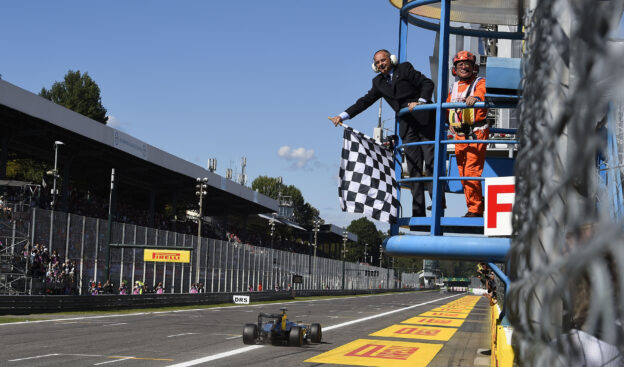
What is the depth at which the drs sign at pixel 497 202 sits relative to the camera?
167 inches

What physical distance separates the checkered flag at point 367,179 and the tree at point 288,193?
113 metres

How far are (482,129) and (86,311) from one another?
25320 millimetres

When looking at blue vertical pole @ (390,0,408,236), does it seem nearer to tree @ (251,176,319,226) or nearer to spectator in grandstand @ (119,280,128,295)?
spectator in grandstand @ (119,280,128,295)

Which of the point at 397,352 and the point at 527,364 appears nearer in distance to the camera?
the point at 527,364

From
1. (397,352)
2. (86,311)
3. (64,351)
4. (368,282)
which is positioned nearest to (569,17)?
(64,351)

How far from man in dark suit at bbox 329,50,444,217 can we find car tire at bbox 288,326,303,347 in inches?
463

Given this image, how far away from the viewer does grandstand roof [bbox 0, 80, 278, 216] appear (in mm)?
32906

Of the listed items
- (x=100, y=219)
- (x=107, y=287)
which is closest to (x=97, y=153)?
(x=100, y=219)

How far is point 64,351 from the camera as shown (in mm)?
14023

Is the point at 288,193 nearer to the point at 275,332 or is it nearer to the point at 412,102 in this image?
the point at 275,332

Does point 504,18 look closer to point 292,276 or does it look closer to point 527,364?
point 527,364

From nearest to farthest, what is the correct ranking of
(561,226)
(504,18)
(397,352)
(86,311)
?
1. (561,226)
2. (504,18)
3. (397,352)
4. (86,311)

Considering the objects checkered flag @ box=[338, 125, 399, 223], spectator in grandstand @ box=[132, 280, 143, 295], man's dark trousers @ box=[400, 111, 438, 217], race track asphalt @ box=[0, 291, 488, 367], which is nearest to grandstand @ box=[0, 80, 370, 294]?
spectator in grandstand @ box=[132, 280, 143, 295]

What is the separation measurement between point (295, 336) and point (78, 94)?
194ft
